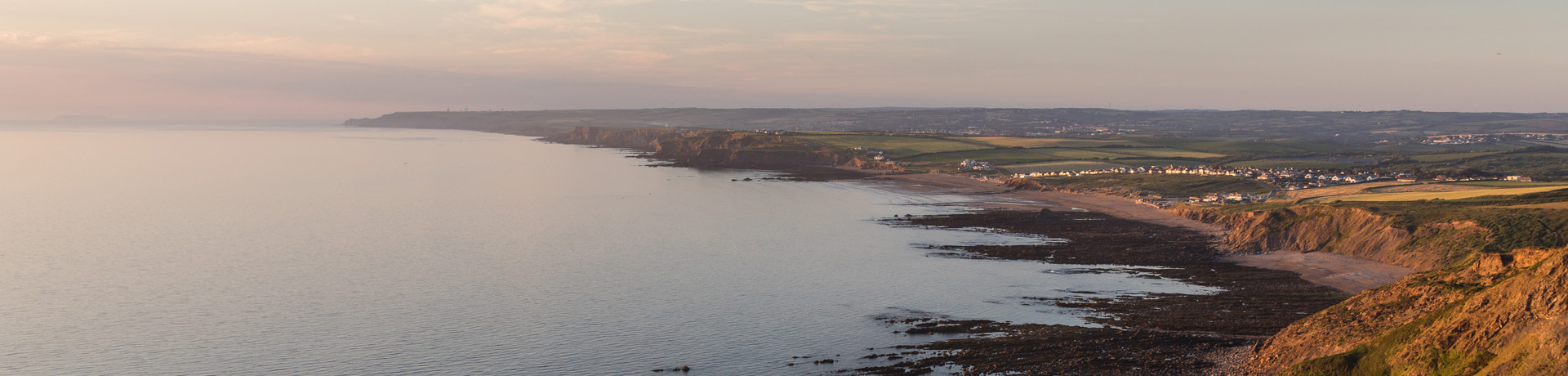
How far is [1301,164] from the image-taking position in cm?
16250

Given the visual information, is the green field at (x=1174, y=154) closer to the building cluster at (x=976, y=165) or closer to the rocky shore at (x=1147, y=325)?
the building cluster at (x=976, y=165)

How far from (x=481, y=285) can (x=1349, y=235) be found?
57206 mm

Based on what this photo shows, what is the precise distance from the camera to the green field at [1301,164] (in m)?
158

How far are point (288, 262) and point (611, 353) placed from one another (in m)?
37.7

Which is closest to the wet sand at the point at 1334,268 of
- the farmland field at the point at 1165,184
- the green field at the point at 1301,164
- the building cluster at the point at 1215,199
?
the building cluster at the point at 1215,199

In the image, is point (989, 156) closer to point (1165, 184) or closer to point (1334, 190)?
point (1165, 184)

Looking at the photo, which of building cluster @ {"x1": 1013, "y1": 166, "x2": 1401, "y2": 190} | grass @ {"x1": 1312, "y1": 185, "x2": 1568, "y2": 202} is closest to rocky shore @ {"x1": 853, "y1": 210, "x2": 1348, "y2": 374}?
grass @ {"x1": 1312, "y1": 185, "x2": 1568, "y2": 202}

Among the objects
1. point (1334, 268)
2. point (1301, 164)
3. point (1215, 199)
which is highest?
point (1215, 199)

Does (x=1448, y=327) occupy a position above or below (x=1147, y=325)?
above

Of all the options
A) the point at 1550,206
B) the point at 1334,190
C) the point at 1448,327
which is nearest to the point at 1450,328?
the point at 1448,327

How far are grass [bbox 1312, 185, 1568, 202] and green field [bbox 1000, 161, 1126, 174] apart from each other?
63410mm

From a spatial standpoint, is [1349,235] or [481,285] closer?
[481,285]

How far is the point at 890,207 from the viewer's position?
110438 mm

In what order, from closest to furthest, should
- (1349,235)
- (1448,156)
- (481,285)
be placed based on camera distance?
(481,285), (1349,235), (1448,156)
